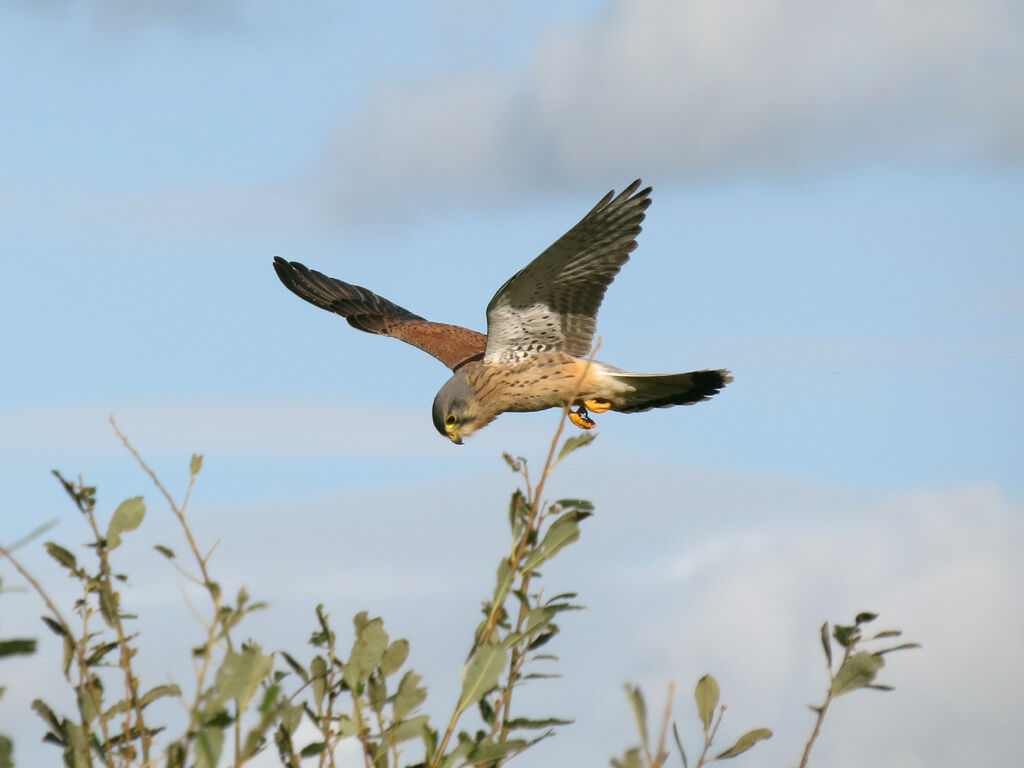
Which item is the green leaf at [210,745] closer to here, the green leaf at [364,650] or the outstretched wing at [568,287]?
the green leaf at [364,650]

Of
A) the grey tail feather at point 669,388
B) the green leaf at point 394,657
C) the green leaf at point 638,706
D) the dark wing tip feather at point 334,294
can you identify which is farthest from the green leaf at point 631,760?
the dark wing tip feather at point 334,294

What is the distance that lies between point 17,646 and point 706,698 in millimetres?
1335

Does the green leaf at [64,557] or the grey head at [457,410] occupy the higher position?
the grey head at [457,410]

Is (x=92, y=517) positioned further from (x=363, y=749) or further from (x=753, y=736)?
(x=753, y=736)

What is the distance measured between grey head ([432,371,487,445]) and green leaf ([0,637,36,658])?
7.54 metres

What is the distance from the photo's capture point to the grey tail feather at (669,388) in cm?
823

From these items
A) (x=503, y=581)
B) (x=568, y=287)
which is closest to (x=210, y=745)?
(x=503, y=581)

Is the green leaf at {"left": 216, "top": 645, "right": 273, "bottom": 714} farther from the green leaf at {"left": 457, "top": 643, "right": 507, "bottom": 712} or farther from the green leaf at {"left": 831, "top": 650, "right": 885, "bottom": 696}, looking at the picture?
the green leaf at {"left": 831, "top": 650, "right": 885, "bottom": 696}

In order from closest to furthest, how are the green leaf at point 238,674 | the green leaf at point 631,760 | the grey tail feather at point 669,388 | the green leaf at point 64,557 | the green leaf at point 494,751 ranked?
the green leaf at point 238,674 → the green leaf at point 631,760 → the green leaf at point 494,751 → the green leaf at point 64,557 → the grey tail feather at point 669,388

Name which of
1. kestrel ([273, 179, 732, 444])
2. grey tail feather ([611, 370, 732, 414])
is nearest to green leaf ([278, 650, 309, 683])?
kestrel ([273, 179, 732, 444])

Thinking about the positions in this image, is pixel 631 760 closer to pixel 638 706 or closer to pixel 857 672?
pixel 638 706

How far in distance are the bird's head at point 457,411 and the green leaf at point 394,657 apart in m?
6.38

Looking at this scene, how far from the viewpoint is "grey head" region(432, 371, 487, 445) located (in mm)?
8805

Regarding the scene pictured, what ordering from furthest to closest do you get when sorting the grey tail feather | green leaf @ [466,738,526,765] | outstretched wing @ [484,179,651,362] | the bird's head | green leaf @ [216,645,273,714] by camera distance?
the bird's head → the grey tail feather → outstretched wing @ [484,179,651,362] → green leaf @ [466,738,526,765] → green leaf @ [216,645,273,714]
